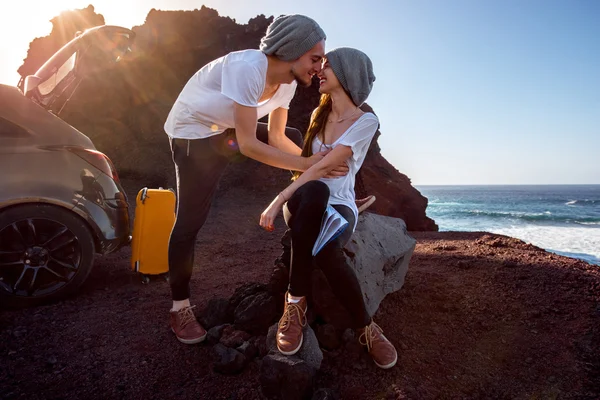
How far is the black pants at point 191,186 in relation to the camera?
98.7 inches

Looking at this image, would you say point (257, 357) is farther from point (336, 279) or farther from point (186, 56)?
point (186, 56)

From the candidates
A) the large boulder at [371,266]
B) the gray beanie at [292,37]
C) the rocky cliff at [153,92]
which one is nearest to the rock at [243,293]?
the large boulder at [371,266]

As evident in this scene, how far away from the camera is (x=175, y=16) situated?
15.1 meters

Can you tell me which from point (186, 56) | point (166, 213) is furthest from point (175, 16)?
point (166, 213)

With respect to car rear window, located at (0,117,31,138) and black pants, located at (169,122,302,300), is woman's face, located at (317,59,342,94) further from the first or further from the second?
car rear window, located at (0,117,31,138)

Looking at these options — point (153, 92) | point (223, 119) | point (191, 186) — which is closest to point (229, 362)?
point (191, 186)

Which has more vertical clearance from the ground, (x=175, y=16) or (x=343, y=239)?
(x=175, y=16)

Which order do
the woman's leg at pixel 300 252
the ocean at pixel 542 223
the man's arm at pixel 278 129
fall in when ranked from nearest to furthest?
the woman's leg at pixel 300 252
the man's arm at pixel 278 129
the ocean at pixel 542 223

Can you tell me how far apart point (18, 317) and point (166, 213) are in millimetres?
1464

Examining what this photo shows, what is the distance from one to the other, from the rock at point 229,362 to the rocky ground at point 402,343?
0.15ft

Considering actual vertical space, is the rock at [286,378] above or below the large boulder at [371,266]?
below

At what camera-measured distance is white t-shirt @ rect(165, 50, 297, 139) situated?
7.39ft

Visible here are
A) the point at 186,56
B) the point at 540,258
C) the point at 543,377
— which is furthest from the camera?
the point at 186,56

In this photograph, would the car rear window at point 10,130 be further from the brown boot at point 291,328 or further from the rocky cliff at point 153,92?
the rocky cliff at point 153,92
